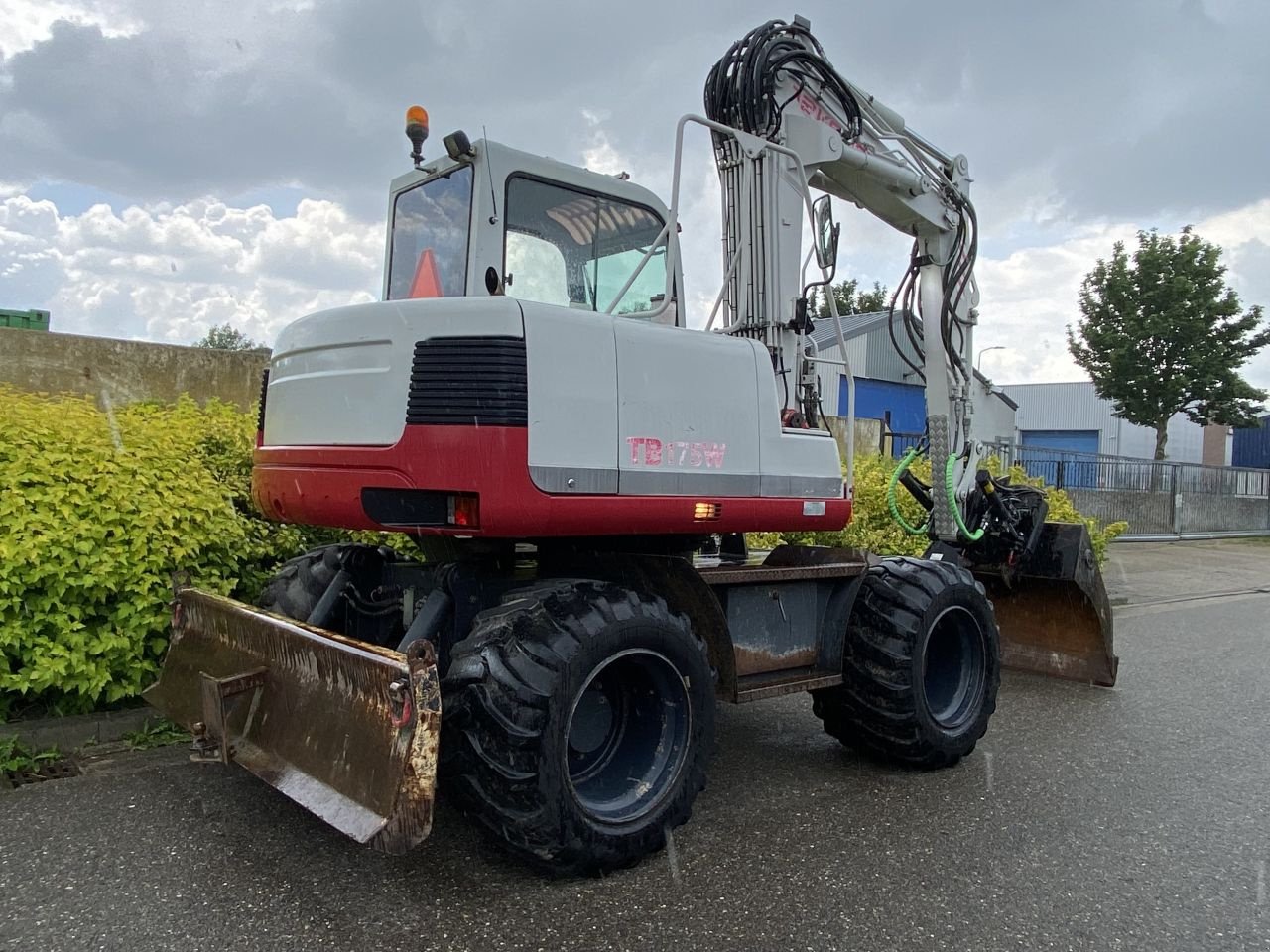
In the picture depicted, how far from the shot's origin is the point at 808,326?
4.97m

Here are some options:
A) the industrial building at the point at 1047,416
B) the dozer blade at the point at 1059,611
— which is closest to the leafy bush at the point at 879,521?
the dozer blade at the point at 1059,611

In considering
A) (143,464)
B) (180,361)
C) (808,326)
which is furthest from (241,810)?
(180,361)

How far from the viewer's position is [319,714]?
3.43 metres

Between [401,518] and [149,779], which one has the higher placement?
[401,518]

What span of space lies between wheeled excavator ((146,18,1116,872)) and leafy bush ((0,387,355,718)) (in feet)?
1.47

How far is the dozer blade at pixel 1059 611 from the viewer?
6.50 meters

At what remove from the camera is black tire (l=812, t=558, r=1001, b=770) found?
4.71 metres

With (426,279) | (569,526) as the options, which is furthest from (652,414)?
(426,279)

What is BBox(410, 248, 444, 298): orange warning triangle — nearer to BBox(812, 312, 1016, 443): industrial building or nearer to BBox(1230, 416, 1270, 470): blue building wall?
BBox(812, 312, 1016, 443): industrial building

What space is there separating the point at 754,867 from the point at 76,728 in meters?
3.41

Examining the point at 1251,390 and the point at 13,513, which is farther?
the point at 1251,390

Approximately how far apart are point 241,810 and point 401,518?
1596 mm

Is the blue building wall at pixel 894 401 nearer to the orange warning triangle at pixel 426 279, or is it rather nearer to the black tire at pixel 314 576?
the black tire at pixel 314 576

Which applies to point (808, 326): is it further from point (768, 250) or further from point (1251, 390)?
point (1251, 390)
